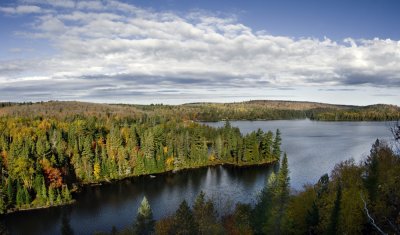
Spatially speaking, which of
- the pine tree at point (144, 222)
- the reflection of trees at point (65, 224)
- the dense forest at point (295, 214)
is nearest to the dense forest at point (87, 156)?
the reflection of trees at point (65, 224)

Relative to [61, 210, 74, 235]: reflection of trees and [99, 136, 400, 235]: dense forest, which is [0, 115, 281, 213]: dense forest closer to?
[61, 210, 74, 235]: reflection of trees

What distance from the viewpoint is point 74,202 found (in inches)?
2911

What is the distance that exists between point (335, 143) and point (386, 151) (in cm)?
8842

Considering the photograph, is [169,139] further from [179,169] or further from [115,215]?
[115,215]

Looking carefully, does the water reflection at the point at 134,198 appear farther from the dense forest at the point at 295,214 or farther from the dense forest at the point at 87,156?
the dense forest at the point at 295,214

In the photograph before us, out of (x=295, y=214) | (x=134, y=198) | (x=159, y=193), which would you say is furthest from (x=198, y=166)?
(x=295, y=214)

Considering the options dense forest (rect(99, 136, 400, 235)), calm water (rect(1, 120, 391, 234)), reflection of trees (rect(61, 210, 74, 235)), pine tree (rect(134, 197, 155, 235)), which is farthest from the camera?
calm water (rect(1, 120, 391, 234))

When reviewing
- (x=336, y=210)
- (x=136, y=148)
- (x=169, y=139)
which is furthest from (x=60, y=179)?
(x=336, y=210)

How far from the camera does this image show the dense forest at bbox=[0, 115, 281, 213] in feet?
242

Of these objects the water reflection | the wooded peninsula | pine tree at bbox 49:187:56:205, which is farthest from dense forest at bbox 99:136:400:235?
pine tree at bbox 49:187:56:205

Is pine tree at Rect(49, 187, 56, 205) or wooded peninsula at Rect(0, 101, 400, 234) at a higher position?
wooded peninsula at Rect(0, 101, 400, 234)

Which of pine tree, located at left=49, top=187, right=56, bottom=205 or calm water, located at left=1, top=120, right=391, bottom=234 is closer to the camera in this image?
calm water, located at left=1, top=120, right=391, bottom=234

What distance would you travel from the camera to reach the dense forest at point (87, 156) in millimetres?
73750

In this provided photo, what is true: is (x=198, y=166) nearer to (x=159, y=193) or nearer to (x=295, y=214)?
(x=159, y=193)
